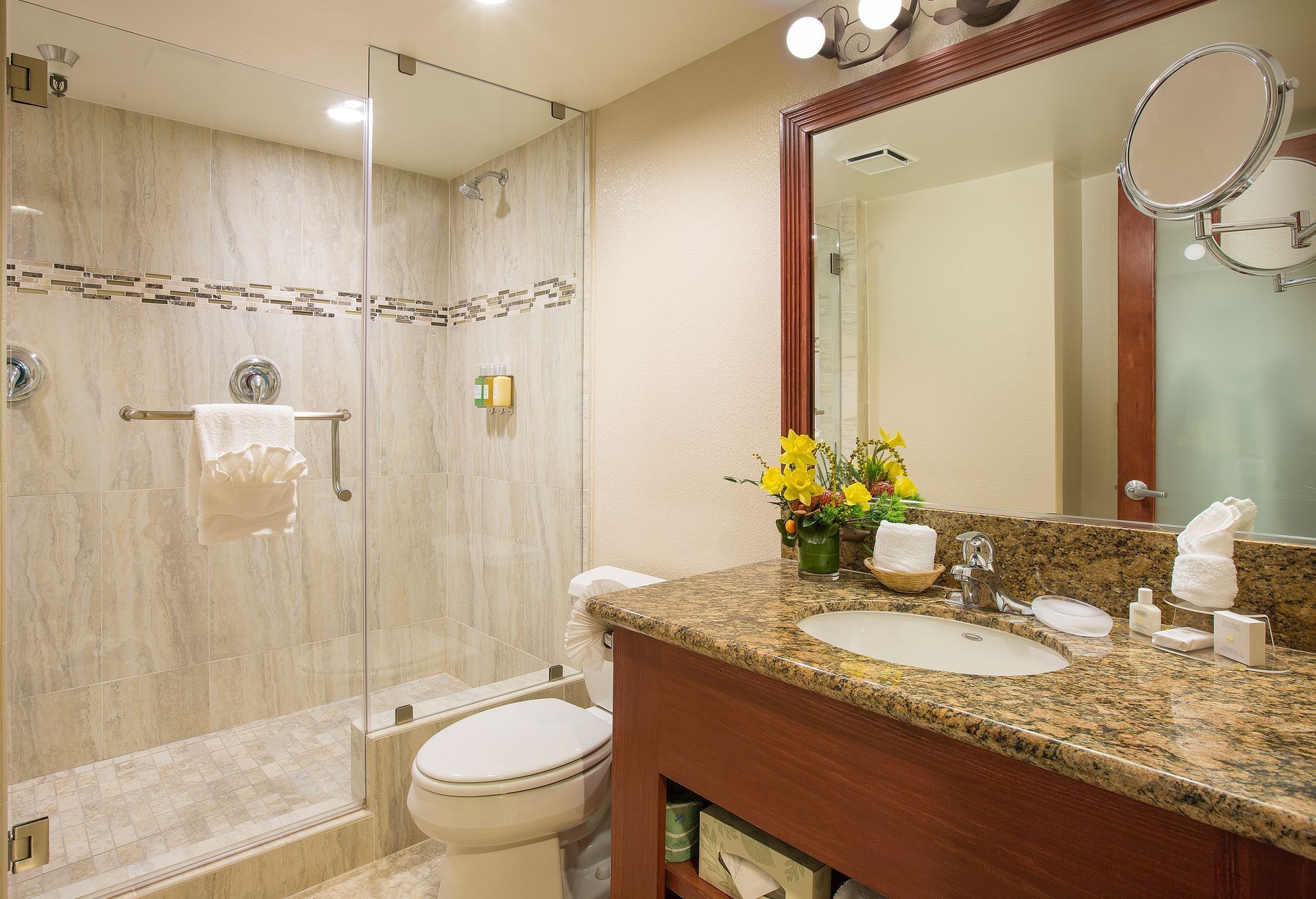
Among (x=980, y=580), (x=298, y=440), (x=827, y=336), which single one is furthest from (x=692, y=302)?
(x=298, y=440)

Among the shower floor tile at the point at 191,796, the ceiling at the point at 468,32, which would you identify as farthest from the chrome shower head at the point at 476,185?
the shower floor tile at the point at 191,796

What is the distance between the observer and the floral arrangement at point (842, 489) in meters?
1.54

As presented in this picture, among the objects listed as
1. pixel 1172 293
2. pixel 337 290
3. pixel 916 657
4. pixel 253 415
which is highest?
pixel 337 290

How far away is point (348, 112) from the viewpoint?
2.29m

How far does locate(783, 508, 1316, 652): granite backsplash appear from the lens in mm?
1094

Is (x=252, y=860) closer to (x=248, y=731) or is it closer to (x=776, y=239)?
(x=248, y=731)

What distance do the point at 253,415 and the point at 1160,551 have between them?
2.37 meters

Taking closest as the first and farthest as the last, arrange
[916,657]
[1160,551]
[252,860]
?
[1160,551] → [916,657] → [252,860]

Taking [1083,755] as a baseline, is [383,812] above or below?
below

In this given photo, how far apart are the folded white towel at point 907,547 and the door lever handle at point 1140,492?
13.6 inches

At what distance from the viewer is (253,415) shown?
2207 mm

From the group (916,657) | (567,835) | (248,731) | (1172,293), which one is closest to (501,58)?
(1172,293)

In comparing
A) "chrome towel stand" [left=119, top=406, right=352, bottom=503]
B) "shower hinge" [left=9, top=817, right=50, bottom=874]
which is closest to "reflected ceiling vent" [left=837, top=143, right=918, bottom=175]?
"chrome towel stand" [left=119, top=406, right=352, bottom=503]

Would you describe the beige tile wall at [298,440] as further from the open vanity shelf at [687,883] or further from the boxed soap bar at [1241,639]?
the boxed soap bar at [1241,639]
